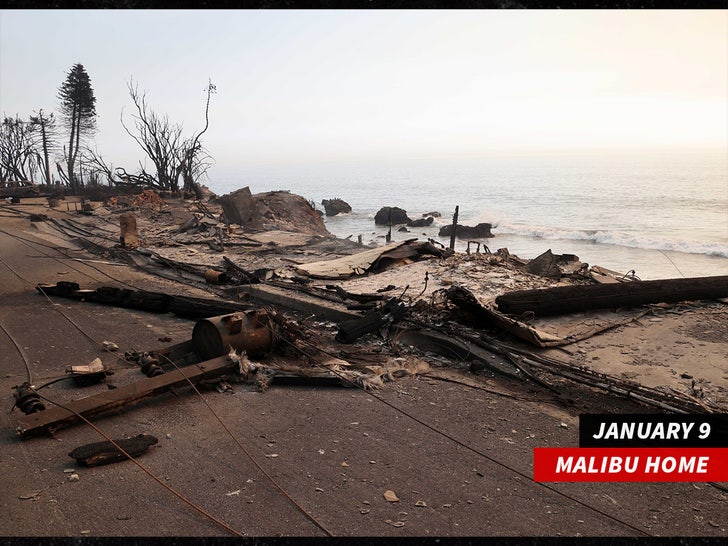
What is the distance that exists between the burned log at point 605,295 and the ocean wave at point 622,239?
21.2 m

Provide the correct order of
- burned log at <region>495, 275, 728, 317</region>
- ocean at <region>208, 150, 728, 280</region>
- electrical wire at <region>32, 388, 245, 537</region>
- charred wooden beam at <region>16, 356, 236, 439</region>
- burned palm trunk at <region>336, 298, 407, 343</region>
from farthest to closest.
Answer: ocean at <region>208, 150, 728, 280</region>
burned log at <region>495, 275, 728, 317</region>
burned palm trunk at <region>336, 298, 407, 343</region>
charred wooden beam at <region>16, 356, 236, 439</region>
electrical wire at <region>32, 388, 245, 537</region>

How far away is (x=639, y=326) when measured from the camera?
6.87 meters

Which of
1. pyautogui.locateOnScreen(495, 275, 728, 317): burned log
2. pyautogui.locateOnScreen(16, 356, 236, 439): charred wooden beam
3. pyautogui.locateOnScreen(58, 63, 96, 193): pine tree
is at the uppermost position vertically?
pyautogui.locateOnScreen(58, 63, 96, 193): pine tree

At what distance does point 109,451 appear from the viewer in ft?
11.9

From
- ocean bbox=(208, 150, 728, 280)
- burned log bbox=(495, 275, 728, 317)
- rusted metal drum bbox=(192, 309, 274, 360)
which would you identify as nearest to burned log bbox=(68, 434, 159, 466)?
rusted metal drum bbox=(192, 309, 274, 360)

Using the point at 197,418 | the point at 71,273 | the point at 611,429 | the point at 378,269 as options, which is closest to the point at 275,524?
the point at 197,418

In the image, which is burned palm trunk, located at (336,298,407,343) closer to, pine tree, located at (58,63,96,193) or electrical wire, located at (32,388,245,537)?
electrical wire, located at (32,388,245,537)

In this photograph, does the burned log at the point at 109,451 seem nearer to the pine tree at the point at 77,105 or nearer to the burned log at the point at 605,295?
the burned log at the point at 605,295

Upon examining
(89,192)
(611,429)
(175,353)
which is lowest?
(611,429)

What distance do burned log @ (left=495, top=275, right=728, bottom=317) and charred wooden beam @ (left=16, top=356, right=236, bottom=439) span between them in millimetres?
3942

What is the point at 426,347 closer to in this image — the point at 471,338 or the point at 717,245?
the point at 471,338

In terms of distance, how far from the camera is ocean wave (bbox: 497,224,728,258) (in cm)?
2673

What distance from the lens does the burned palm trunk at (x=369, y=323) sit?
257 inches
